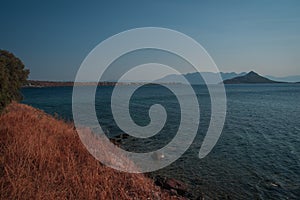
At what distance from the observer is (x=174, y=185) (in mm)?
9922

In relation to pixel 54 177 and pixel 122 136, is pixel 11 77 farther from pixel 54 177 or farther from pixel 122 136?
pixel 54 177

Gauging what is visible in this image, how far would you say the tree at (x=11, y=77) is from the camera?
1412 centimetres

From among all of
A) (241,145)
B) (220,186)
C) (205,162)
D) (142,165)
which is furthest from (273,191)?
(241,145)

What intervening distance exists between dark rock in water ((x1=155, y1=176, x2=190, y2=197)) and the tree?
34.1ft

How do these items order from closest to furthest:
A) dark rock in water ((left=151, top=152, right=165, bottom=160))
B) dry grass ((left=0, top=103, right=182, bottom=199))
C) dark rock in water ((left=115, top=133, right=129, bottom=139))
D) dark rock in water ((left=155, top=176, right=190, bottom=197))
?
dry grass ((left=0, top=103, right=182, bottom=199)) < dark rock in water ((left=155, top=176, right=190, bottom=197)) < dark rock in water ((left=151, top=152, right=165, bottom=160)) < dark rock in water ((left=115, top=133, right=129, bottom=139))

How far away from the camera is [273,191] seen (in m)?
10.2

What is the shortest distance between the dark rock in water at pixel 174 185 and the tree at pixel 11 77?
34.1ft

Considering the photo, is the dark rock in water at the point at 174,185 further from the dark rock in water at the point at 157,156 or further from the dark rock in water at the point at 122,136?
the dark rock in water at the point at 122,136

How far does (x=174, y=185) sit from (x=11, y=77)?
15866mm

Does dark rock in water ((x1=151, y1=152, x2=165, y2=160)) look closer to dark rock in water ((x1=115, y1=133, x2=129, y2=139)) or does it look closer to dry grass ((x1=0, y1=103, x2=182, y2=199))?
dry grass ((x1=0, y1=103, x2=182, y2=199))

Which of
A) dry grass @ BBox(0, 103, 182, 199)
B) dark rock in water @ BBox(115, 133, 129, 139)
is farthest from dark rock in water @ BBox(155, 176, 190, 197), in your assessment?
dark rock in water @ BBox(115, 133, 129, 139)

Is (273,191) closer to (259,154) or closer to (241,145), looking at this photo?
(259,154)

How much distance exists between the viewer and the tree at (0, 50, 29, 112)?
14.1 metres

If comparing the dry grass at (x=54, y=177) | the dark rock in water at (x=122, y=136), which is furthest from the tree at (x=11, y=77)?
the dark rock in water at (x=122, y=136)
